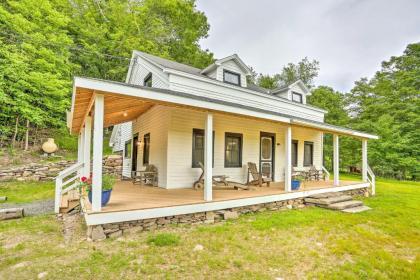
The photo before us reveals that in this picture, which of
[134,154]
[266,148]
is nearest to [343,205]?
[266,148]

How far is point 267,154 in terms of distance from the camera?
9477mm

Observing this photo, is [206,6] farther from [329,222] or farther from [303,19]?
[329,222]

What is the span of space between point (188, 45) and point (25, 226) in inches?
739

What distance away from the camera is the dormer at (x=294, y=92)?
12141 millimetres

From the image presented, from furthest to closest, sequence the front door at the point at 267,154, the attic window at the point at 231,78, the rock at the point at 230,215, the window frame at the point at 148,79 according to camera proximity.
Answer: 1. the attic window at the point at 231,78
2. the window frame at the point at 148,79
3. the front door at the point at 267,154
4. the rock at the point at 230,215

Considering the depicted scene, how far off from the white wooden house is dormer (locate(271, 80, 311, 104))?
0.19 feet

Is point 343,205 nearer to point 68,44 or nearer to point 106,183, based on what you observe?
point 106,183

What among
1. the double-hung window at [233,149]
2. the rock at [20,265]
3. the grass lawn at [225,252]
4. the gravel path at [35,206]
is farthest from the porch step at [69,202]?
the double-hung window at [233,149]

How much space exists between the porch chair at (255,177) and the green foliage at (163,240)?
4.59 metres

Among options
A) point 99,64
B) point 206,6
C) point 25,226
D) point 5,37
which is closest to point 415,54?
point 206,6

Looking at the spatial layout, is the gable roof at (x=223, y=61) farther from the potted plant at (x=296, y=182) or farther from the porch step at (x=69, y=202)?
the porch step at (x=69, y=202)

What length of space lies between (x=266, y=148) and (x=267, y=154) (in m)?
0.26

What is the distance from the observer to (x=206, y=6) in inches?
867

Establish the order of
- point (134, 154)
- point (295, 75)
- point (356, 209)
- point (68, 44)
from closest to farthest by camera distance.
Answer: point (356, 209)
point (134, 154)
point (68, 44)
point (295, 75)
